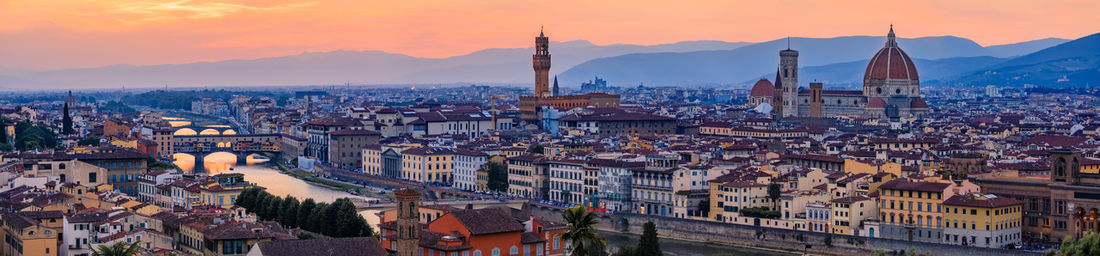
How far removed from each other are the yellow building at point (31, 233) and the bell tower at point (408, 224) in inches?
290

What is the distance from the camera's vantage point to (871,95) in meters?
89.8

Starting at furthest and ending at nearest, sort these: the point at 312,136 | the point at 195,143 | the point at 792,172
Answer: the point at 195,143 < the point at 312,136 < the point at 792,172

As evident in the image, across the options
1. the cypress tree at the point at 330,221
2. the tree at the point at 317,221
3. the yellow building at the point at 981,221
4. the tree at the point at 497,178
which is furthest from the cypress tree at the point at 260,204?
the yellow building at the point at 981,221

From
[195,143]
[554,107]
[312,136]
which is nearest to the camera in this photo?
[312,136]

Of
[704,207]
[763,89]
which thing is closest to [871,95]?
[763,89]

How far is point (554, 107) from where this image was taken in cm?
8375

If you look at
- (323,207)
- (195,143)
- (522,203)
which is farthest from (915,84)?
(323,207)

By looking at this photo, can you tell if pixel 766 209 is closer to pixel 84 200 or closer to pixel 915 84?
pixel 84 200

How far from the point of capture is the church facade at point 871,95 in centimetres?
8675

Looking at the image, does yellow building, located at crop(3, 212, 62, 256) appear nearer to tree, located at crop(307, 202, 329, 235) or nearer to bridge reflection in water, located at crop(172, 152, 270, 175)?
tree, located at crop(307, 202, 329, 235)

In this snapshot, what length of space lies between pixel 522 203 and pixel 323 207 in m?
9.31

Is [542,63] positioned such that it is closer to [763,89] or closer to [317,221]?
[763,89]

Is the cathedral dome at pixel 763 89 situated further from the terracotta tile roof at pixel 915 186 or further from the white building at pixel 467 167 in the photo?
the terracotta tile roof at pixel 915 186

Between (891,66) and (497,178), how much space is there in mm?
47688
